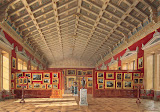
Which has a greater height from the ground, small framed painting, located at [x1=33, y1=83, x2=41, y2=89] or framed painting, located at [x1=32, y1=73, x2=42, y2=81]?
framed painting, located at [x1=32, y1=73, x2=42, y2=81]

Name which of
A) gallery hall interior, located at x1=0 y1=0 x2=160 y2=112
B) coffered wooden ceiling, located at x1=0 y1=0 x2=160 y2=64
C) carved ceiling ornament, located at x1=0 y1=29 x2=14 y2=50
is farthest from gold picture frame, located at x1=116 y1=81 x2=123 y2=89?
carved ceiling ornament, located at x1=0 y1=29 x2=14 y2=50

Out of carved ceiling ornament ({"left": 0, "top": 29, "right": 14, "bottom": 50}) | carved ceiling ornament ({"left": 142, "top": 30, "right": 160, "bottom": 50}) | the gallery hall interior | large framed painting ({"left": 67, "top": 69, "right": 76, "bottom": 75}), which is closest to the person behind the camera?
carved ceiling ornament ({"left": 142, "top": 30, "right": 160, "bottom": 50})

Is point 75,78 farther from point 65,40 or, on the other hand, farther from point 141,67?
point 141,67

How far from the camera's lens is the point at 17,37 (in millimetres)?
18422

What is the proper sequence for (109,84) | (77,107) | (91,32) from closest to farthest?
(77,107), (109,84), (91,32)

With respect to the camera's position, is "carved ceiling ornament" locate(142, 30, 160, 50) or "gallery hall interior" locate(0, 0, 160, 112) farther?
"gallery hall interior" locate(0, 0, 160, 112)

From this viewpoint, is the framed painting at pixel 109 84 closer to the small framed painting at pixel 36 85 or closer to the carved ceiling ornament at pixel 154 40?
the carved ceiling ornament at pixel 154 40

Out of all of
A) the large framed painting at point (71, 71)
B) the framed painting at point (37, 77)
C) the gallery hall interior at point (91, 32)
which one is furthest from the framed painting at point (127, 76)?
the large framed painting at point (71, 71)

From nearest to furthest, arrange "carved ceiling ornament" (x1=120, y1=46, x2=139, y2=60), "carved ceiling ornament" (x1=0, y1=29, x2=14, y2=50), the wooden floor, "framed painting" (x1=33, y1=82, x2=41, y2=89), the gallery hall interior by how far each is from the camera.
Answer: the wooden floor < the gallery hall interior < "carved ceiling ornament" (x1=0, y1=29, x2=14, y2=50) < "framed painting" (x1=33, y1=82, x2=41, y2=89) < "carved ceiling ornament" (x1=120, y1=46, x2=139, y2=60)

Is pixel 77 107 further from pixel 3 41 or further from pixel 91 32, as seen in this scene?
pixel 91 32

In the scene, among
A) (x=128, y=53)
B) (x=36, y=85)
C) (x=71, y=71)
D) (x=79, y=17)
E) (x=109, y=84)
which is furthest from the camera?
(x=71, y=71)

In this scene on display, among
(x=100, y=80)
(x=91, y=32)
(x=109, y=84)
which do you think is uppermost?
(x=91, y=32)

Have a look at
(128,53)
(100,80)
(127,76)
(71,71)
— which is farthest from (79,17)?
(71,71)

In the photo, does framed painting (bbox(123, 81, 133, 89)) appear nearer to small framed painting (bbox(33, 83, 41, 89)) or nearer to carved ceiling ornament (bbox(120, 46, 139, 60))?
carved ceiling ornament (bbox(120, 46, 139, 60))
